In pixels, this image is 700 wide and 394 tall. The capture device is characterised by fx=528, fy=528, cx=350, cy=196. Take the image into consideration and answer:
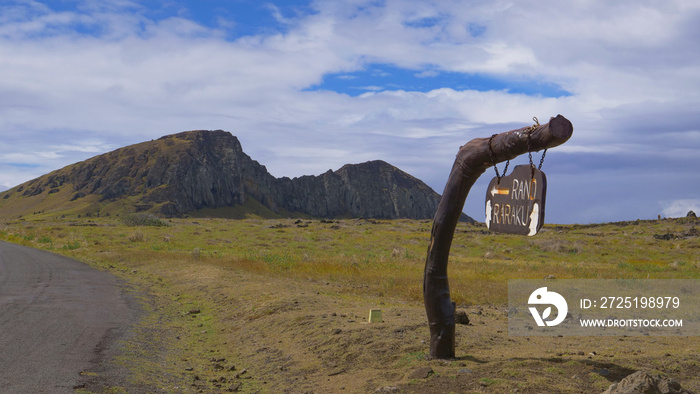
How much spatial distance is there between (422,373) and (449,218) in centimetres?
220

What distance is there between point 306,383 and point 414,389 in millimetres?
2055

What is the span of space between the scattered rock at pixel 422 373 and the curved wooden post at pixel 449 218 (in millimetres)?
690

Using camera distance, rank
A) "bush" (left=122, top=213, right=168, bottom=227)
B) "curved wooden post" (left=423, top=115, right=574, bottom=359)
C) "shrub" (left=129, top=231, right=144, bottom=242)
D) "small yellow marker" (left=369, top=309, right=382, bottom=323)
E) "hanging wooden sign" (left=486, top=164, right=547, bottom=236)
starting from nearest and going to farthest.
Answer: "hanging wooden sign" (left=486, top=164, right=547, bottom=236)
"curved wooden post" (left=423, top=115, right=574, bottom=359)
"small yellow marker" (left=369, top=309, right=382, bottom=323)
"shrub" (left=129, top=231, right=144, bottom=242)
"bush" (left=122, top=213, right=168, bottom=227)

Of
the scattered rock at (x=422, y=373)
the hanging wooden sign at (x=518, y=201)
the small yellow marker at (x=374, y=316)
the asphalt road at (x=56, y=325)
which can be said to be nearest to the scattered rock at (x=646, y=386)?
the hanging wooden sign at (x=518, y=201)

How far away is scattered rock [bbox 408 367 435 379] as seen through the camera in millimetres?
7184

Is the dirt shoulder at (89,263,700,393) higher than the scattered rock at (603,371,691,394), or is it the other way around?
the scattered rock at (603,371,691,394)

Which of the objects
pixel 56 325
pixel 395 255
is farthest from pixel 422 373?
pixel 395 255

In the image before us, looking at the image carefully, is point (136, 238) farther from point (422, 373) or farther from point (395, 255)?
point (422, 373)

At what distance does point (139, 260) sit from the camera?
2830cm

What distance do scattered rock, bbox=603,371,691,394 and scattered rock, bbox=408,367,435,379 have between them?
2.27m

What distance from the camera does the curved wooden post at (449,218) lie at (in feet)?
22.8

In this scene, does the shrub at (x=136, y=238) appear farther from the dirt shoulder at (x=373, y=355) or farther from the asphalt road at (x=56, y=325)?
the dirt shoulder at (x=373, y=355)

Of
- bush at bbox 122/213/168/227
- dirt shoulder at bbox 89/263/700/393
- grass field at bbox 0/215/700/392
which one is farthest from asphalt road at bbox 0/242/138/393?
bush at bbox 122/213/168/227

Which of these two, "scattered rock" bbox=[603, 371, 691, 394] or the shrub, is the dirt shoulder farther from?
the shrub
